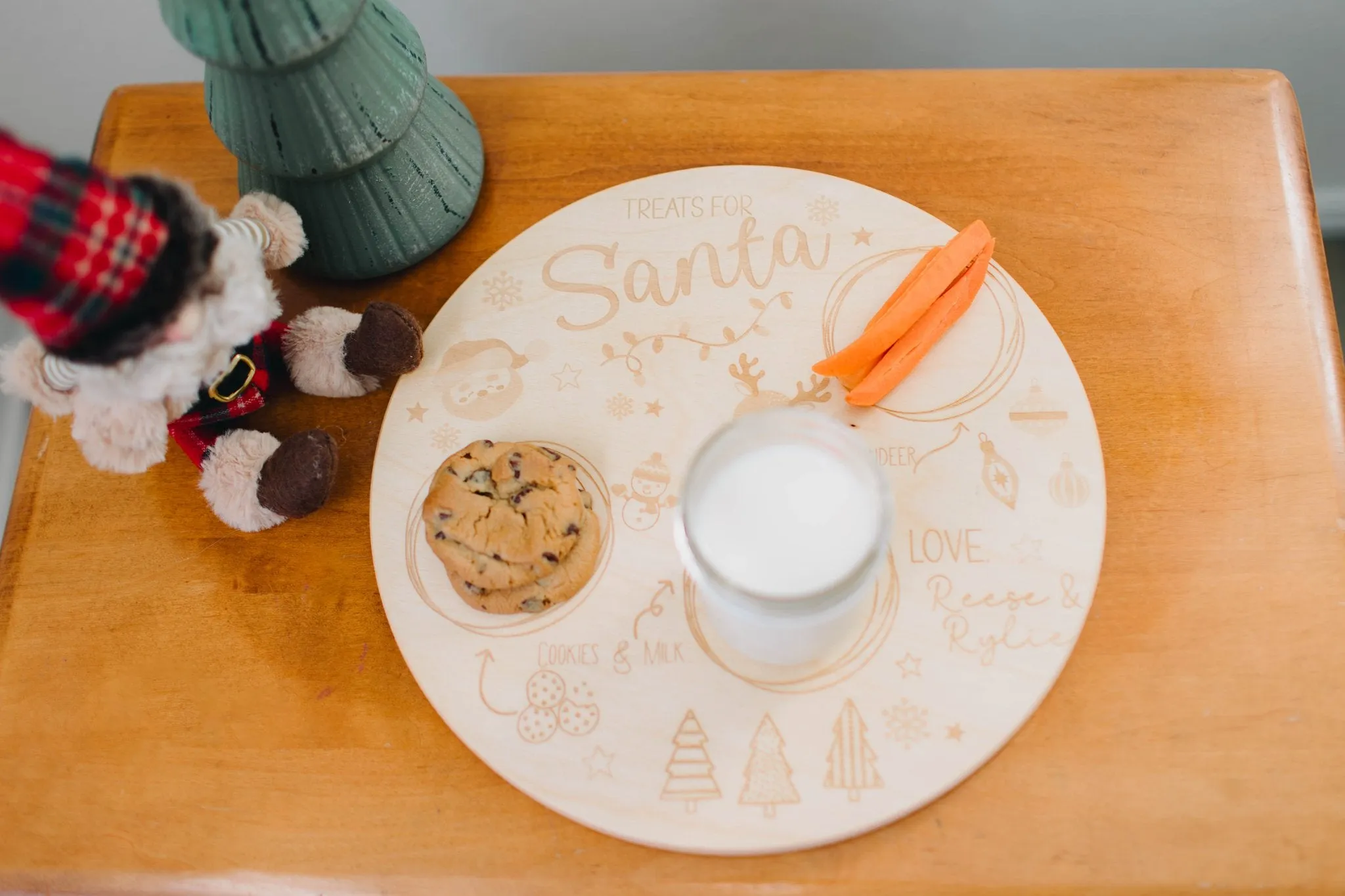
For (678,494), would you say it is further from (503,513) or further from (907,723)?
(907,723)

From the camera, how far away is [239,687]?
705 millimetres

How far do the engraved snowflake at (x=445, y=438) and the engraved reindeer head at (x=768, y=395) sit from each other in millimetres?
226

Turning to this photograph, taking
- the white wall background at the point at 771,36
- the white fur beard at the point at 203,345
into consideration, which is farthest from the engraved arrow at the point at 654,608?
the white wall background at the point at 771,36

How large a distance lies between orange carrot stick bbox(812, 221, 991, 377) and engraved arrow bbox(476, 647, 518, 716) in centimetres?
33

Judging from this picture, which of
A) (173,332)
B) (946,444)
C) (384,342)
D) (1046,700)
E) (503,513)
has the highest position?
(173,332)

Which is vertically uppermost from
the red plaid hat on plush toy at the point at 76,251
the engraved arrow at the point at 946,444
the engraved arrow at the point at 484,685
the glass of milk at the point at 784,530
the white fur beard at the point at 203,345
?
the red plaid hat on plush toy at the point at 76,251

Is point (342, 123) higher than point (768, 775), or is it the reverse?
point (342, 123)

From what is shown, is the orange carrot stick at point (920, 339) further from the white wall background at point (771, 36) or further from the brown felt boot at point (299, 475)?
the white wall background at point (771, 36)

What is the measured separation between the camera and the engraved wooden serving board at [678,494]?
636 mm

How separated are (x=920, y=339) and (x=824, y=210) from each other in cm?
15

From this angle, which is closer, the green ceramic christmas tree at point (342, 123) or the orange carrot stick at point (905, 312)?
the green ceramic christmas tree at point (342, 123)

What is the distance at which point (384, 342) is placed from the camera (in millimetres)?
707

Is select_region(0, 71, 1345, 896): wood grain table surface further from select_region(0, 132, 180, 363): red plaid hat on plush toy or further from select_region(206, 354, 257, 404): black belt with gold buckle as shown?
A: select_region(0, 132, 180, 363): red plaid hat on plush toy

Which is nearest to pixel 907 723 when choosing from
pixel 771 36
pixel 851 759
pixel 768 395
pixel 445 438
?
pixel 851 759
